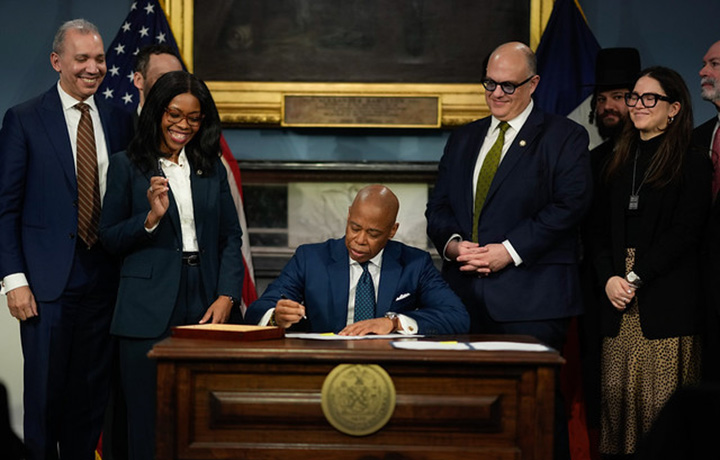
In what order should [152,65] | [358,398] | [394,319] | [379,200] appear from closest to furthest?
1. [358,398]
2. [394,319]
3. [379,200]
4. [152,65]

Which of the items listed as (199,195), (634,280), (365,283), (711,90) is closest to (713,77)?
(711,90)

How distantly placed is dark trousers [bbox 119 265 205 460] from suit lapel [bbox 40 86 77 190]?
694 millimetres

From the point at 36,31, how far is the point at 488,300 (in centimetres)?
338

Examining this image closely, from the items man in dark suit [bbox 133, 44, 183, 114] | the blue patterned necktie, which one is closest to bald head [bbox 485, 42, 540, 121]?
the blue patterned necktie

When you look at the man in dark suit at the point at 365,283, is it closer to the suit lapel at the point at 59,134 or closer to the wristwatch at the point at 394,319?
the wristwatch at the point at 394,319

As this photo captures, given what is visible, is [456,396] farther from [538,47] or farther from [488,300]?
[538,47]

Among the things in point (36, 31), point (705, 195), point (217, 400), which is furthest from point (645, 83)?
point (36, 31)

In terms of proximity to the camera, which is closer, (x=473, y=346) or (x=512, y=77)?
(x=473, y=346)

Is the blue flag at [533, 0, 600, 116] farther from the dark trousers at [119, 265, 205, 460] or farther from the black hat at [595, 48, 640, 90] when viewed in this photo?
the dark trousers at [119, 265, 205, 460]

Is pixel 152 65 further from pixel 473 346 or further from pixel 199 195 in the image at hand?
pixel 473 346

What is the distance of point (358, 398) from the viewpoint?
2637 millimetres

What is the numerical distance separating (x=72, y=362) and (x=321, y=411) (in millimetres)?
1571

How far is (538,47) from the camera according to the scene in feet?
17.3

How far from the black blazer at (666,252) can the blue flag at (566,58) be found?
4.84 ft
